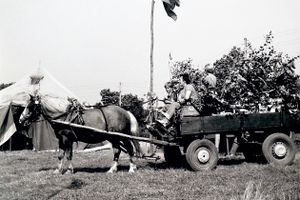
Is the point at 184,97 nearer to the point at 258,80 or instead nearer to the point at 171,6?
the point at 258,80

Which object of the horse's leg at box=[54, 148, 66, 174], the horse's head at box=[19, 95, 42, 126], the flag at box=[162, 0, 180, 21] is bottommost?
the horse's leg at box=[54, 148, 66, 174]

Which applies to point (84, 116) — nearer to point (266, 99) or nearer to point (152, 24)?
point (266, 99)

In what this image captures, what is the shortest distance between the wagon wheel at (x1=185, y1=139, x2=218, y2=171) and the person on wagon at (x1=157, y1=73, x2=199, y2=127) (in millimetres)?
858

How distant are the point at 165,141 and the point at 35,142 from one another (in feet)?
36.9

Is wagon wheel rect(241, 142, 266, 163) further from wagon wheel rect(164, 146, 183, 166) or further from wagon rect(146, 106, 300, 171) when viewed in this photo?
wagon wheel rect(164, 146, 183, 166)

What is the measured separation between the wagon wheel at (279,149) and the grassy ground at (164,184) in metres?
0.36

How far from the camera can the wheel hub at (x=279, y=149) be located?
913 cm

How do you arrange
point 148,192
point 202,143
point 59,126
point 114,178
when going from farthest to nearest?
point 59,126 → point 202,143 → point 114,178 → point 148,192

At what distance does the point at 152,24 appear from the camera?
773 inches

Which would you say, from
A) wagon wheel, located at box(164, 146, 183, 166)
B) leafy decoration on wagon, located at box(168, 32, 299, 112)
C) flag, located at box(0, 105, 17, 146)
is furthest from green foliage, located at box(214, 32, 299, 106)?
flag, located at box(0, 105, 17, 146)

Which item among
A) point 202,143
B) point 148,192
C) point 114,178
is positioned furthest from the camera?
point 202,143

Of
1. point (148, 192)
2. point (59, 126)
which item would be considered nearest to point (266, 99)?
point (148, 192)

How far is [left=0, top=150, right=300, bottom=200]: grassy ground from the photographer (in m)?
6.22

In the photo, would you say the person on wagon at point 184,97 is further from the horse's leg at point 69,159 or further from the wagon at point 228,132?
the horse's leg at point 69,159
